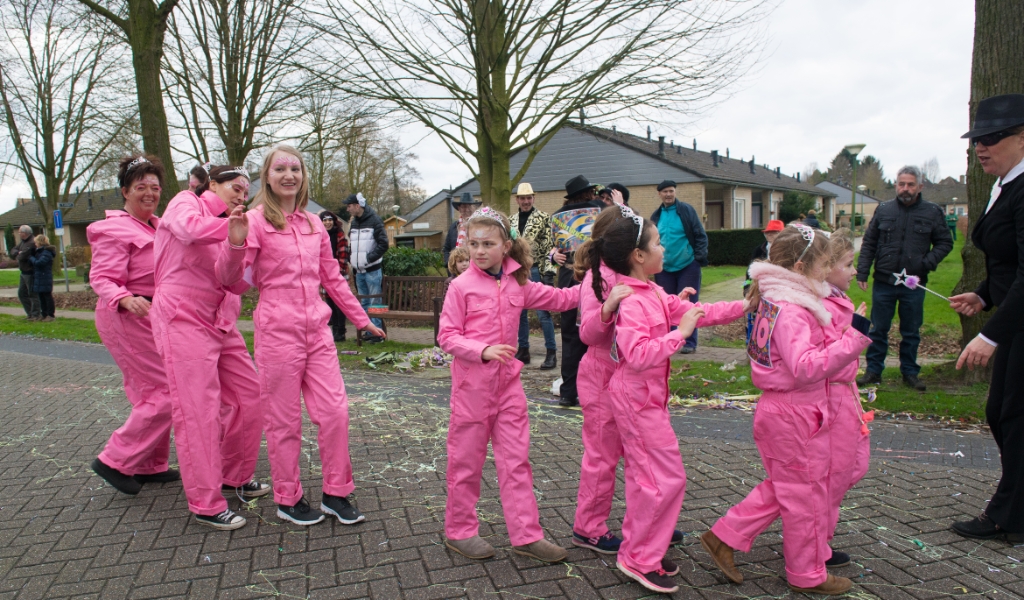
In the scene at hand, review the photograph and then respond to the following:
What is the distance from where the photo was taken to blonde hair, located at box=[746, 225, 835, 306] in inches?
122

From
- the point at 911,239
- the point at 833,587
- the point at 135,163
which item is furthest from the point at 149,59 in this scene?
the point at 833,587

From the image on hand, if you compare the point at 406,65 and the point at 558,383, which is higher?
the point at 406,65

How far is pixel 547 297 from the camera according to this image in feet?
12.2

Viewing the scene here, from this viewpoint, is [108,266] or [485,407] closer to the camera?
[485,407]

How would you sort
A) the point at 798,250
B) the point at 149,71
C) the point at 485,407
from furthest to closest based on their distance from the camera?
the point at 149,71
the point at 485,407
the point at 798,250

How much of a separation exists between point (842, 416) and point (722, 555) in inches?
32.7

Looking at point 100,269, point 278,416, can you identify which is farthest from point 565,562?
point 100,269

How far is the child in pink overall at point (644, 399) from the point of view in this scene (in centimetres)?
300

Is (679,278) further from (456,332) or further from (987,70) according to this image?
(456,332)

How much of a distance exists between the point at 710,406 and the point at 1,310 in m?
20.5

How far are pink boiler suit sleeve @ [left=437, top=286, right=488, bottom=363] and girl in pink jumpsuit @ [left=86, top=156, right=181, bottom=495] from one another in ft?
6.59

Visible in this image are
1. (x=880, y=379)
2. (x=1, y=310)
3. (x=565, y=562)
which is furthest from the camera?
(x=1, y=310)

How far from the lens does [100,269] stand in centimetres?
406

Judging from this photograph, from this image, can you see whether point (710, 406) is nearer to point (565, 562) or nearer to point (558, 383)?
point (558, 383)
